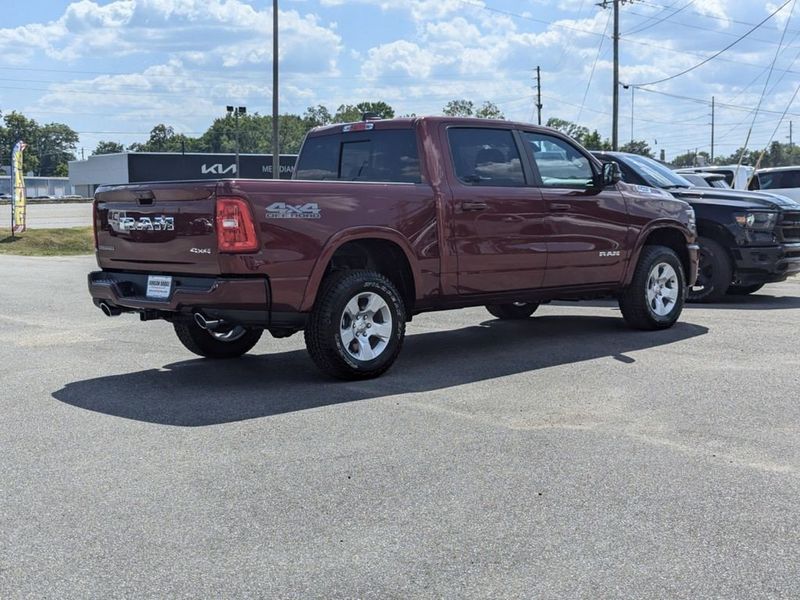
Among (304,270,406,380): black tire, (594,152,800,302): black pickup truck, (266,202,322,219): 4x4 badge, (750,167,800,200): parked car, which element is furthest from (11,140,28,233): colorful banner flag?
(266,202,322,219): 4x4 badge

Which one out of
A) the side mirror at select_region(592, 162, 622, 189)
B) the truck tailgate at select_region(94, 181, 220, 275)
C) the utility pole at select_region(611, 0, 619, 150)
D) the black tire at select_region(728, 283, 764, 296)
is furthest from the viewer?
the utility pole at select_region(611, 0, 619, 150)

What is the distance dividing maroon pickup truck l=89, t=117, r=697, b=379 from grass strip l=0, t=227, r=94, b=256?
707 inches

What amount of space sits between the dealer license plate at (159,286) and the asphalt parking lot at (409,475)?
2.28 ft

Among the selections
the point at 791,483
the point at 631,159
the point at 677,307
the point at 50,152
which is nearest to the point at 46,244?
the point at 631,159

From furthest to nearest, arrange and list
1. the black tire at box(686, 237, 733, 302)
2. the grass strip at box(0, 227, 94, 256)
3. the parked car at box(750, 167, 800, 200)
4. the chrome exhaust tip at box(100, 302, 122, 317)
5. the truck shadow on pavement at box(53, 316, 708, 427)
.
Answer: the grass strip at box(0, 227, 94, 256) < the parked car at box(750, 167, 800, 200) < the black tire at box(686, 237, 733, 302) < the chrome exhaust tip at box(100, 302, 122, 317) < the truck shadow on pavement at box(53, 316, 708, 427)

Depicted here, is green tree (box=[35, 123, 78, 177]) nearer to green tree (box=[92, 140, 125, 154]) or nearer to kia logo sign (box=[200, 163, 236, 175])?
green tree (box=[92, 140, 125, 154])

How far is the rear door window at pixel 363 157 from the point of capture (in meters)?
7.48

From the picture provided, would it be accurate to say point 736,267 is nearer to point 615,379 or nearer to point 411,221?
point 615,379

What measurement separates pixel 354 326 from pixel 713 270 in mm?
6312

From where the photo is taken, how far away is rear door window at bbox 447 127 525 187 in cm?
755

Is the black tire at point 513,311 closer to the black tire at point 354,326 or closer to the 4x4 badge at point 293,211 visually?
the black tire at point 354,326

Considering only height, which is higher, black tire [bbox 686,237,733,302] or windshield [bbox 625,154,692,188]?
windshield [bbox 625,154,692,188]

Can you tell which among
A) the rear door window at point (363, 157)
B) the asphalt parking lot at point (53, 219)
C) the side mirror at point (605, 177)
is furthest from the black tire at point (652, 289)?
the asphalt parking lot at point (53, 219)

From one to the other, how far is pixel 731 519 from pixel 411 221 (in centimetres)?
369
